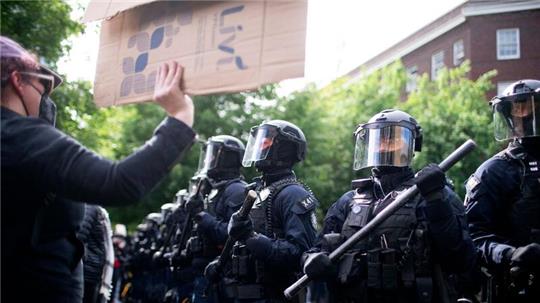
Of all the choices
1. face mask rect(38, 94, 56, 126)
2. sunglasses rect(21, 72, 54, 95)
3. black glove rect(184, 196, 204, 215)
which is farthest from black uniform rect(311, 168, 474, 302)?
black glove rect(184, 196, 204, 215)

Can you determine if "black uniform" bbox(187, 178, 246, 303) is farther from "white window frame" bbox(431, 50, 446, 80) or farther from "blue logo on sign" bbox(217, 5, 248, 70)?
"white window frame" bbox(431, 50, 446, 80)

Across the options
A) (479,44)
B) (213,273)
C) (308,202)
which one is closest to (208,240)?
(213,273)

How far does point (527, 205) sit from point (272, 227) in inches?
79.7

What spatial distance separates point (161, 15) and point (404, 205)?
6.56ft

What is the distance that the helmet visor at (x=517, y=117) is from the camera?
441 centimetres

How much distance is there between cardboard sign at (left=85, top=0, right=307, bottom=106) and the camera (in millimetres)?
2418

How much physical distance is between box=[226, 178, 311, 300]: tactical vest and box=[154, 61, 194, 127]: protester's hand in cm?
274

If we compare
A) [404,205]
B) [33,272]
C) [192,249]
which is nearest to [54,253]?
[33,272]

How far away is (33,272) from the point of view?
247cm

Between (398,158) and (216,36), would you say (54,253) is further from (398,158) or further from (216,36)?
(398,158)

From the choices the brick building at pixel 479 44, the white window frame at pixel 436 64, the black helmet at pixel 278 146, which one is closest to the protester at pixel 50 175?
the black helmet at pixel 278 146

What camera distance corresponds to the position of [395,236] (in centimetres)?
394

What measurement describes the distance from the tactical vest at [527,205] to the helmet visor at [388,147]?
74 centimetres

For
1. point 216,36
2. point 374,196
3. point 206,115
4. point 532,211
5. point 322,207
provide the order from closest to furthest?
point 216,36, point 532,211, point 374,196, point 206,115, point 322,207
